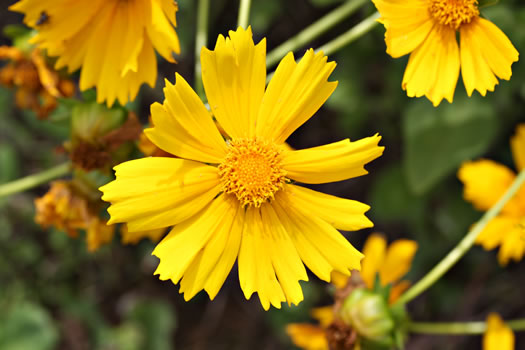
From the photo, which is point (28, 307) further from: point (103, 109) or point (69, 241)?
point (103, 109)

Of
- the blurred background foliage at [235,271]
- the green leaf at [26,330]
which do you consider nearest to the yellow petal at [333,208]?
the blurred background foliage at [235,271]

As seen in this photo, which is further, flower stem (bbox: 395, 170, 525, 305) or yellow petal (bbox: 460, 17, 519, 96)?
flower stem (bbox: 395, 170, 525, 305)

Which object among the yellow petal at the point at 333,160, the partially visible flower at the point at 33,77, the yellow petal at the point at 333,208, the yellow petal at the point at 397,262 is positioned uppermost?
the partially visible flower at the point at 33,77

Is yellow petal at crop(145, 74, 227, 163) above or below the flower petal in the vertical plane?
above

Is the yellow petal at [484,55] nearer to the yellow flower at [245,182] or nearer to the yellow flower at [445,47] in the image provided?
the yellow flower at [445,47]

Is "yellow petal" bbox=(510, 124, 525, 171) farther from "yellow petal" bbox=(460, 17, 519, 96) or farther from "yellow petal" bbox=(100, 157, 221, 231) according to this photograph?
"yellow petal" bbox=(100, 157, 221, 231)

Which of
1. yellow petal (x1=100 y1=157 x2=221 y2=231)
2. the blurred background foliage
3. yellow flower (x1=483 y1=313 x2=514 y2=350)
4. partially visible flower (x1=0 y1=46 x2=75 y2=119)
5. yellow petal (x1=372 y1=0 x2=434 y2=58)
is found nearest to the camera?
yellow petal (x1=100 y1=157 x2=221 y2=231)

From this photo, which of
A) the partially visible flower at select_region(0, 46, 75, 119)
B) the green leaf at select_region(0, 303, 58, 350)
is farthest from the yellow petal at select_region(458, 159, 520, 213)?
the green leaf at select_region(0, 303, 58, 350)

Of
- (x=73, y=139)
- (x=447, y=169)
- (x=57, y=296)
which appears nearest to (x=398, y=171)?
(x=447, y=169)
